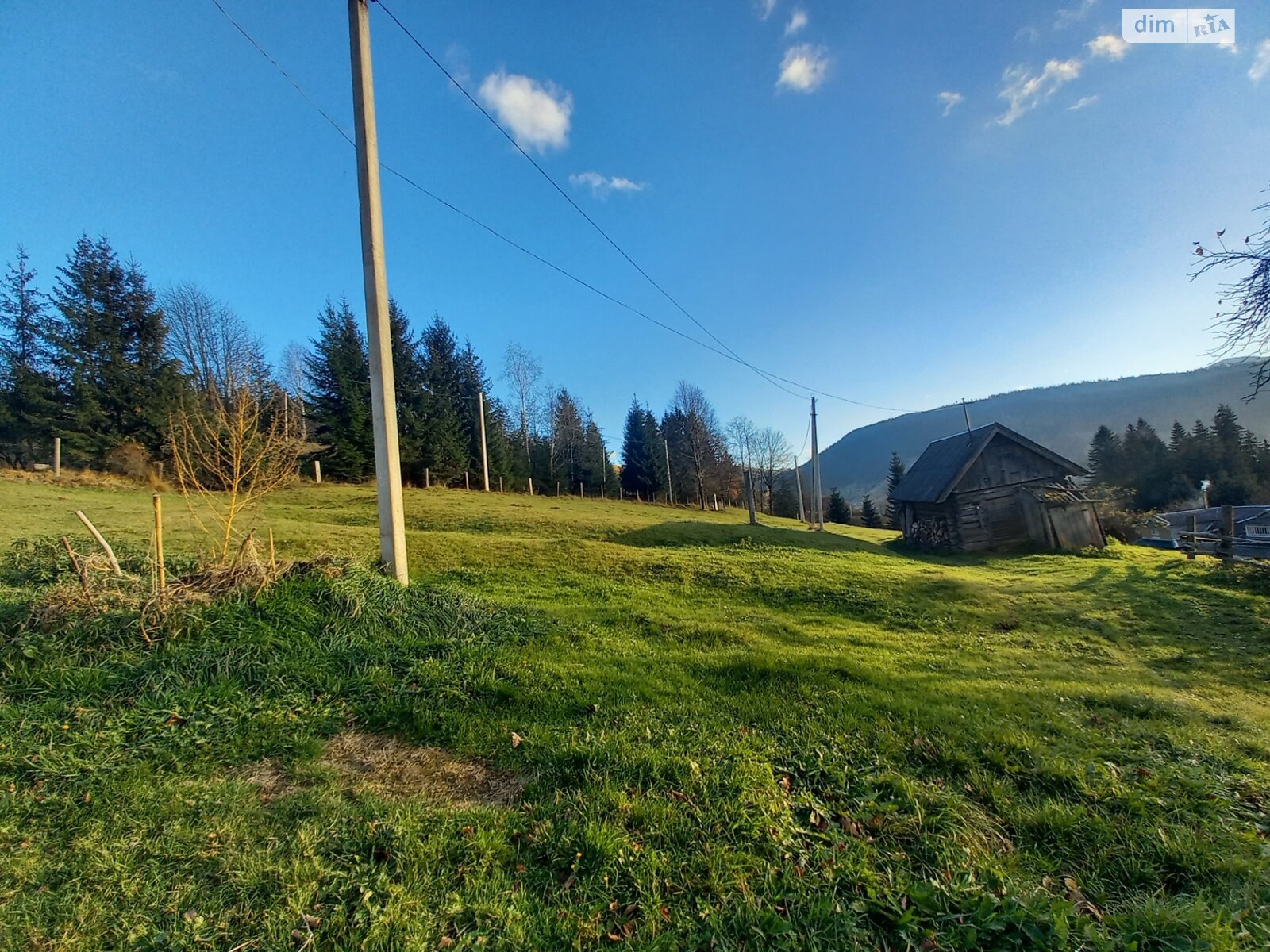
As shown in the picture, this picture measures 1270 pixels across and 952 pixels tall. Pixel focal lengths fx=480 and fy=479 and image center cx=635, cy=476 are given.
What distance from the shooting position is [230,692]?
3.91m

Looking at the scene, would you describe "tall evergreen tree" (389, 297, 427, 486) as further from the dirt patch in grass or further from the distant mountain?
the distant mountain

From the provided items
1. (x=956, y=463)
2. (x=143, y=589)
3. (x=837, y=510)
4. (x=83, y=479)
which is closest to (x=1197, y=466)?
(x=837, y=510)

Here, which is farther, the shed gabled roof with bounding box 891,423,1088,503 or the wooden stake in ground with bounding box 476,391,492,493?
the wooden stake in ground with bounding box 476,391,492,493

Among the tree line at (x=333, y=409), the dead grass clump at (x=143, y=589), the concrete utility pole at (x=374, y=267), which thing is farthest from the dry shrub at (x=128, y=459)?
Answer: the concrete utility pole at (x=374, y=267)

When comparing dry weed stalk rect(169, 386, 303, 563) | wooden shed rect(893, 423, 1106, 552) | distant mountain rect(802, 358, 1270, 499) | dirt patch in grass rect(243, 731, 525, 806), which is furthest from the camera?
distant mountain rect(802, 358, 1270, 499)

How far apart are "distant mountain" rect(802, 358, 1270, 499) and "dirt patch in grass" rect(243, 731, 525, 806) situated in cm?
7313

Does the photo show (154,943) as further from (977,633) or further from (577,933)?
(977,633)

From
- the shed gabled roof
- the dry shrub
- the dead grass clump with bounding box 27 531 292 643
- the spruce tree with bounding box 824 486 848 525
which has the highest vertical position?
the dry shrub

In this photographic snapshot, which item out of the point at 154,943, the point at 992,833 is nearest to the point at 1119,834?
the point at 992,833

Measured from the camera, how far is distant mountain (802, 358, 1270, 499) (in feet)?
256

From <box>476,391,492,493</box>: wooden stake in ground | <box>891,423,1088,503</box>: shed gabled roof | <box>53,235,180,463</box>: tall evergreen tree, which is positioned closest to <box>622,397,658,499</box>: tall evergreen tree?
<box>476,391,492,493</box>: wooden stake in ground

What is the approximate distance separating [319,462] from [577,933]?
110ft

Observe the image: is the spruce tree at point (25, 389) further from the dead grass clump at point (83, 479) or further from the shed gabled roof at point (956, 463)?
the shed gabled roof at point (956, 463)

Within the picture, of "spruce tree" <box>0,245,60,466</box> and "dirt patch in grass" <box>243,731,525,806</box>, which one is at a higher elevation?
"spruce tree" <box>0,245,60,466</box>
